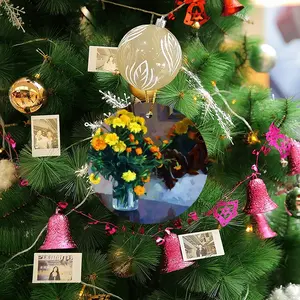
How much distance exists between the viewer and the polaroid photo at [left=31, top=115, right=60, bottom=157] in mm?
927

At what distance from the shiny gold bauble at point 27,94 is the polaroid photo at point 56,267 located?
0.31m

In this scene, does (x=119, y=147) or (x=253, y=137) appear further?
(x=253, y=137)

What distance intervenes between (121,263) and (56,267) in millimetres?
136

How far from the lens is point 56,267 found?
908 mm

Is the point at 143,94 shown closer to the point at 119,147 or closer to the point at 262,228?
the point at 119,147

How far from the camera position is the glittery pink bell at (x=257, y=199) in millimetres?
958

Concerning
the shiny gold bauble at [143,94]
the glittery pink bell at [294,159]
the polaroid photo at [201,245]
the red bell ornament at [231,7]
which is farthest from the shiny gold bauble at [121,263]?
the red bell ornament at [231,7]

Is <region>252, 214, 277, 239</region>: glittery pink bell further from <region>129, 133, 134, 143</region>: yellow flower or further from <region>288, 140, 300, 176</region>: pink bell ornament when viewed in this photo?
<region>129, 133, 134, 143</region>: yellow flower

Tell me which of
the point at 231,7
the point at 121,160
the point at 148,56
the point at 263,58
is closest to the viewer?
the point at 148,56

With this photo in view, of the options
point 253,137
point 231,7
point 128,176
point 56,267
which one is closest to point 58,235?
point 56,267

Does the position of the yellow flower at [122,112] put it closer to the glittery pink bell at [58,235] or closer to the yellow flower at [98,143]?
the yellow flower at [98,143]

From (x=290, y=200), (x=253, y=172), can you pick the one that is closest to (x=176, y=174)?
(x=253, y=172)

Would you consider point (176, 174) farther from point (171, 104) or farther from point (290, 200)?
point (290, 200)

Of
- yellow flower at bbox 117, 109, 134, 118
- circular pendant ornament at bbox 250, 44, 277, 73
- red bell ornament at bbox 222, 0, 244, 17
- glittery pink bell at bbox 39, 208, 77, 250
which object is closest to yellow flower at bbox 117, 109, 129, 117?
yellow flower at bbox 117, 109, 134, 118
